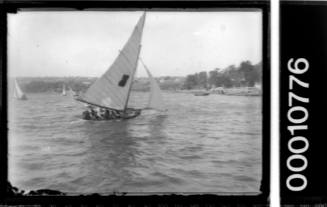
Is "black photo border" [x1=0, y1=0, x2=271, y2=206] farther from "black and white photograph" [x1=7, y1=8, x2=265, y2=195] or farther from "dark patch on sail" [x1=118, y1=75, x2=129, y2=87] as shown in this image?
"dark patch on sail" [x1=118, y1=75, x2=129, y2=87]

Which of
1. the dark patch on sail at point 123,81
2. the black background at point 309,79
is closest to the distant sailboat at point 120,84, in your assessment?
the dark patch on sail at point 123,81

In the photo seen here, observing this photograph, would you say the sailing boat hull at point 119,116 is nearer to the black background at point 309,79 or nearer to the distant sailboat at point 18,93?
the distant sailboat at point 18,93

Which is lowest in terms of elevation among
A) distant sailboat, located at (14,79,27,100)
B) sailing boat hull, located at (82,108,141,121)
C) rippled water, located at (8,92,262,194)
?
rippled water, located at (8,92,262,194)

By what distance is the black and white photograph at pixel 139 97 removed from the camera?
122 cm

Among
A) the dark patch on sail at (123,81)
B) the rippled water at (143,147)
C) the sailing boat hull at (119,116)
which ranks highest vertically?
the dark patch on sail at (123,81)

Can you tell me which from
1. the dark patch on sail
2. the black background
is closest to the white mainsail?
the dark patch on sail

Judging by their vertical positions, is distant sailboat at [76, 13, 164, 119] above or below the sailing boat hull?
above

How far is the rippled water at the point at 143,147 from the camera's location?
4.00 feet

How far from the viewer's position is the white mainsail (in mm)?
1212

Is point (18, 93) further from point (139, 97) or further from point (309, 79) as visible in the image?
point (309, 79)

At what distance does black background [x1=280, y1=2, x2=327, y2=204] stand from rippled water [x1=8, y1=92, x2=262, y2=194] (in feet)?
0.34

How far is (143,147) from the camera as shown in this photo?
1.24 m

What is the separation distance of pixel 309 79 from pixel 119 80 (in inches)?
27.4

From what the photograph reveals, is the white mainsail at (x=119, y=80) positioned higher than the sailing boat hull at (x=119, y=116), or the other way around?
the white mainsail at (x=119, y=80)
